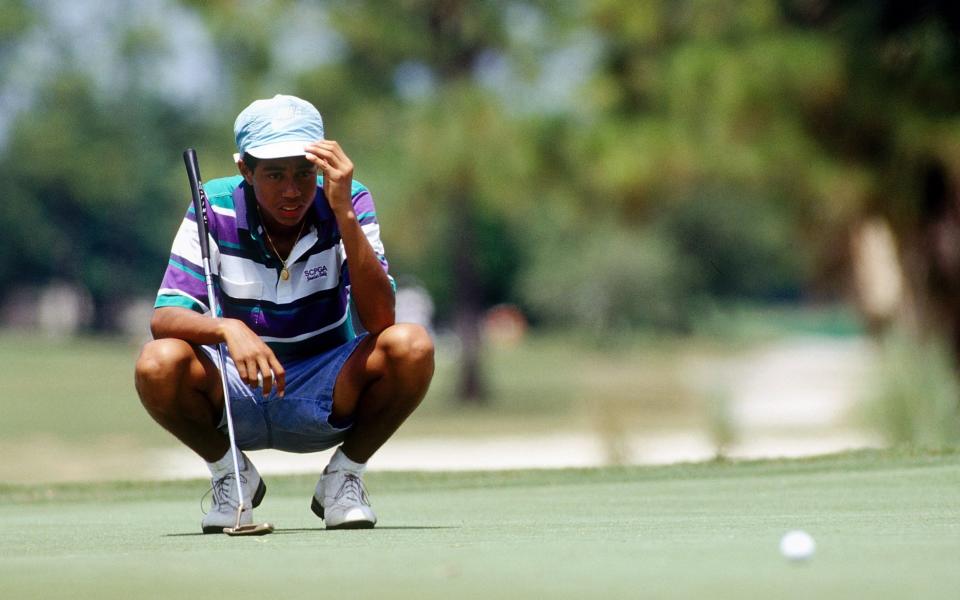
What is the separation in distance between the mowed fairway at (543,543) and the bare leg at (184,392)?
1.09 ft

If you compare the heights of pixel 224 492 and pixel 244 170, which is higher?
pixel 244 170

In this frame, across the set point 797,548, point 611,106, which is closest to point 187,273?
point 797,548

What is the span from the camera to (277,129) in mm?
5293

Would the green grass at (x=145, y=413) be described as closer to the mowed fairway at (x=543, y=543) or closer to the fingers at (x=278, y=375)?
the mowed fairway at (x=543, y=543)

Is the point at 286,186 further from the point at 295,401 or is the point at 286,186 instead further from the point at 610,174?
the point at 610,174

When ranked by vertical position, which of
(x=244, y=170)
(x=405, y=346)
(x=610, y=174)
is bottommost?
(x=405, y=346)

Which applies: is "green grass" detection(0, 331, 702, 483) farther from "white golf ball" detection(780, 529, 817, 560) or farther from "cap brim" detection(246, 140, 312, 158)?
"white golf ball" detection(780, 529, 817, 560)

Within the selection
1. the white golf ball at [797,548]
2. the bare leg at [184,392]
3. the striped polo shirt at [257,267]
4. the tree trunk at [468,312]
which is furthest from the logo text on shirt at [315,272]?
the tree trunk at [468,312]

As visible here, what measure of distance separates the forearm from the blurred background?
164 inches

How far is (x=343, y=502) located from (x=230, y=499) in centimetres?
37

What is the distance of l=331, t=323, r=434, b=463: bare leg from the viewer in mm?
5438

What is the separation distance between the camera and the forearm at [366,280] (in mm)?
5293

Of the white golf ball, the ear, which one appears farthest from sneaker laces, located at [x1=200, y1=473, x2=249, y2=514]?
the white golf ball

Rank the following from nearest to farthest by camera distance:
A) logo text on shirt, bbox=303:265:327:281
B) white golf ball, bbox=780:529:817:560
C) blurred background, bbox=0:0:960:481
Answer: white golf ball, bbox=780:529:817:560 → logo text on shirt, bbox=303:265:327:281 → blurred background, bbox=0:0:960:481
